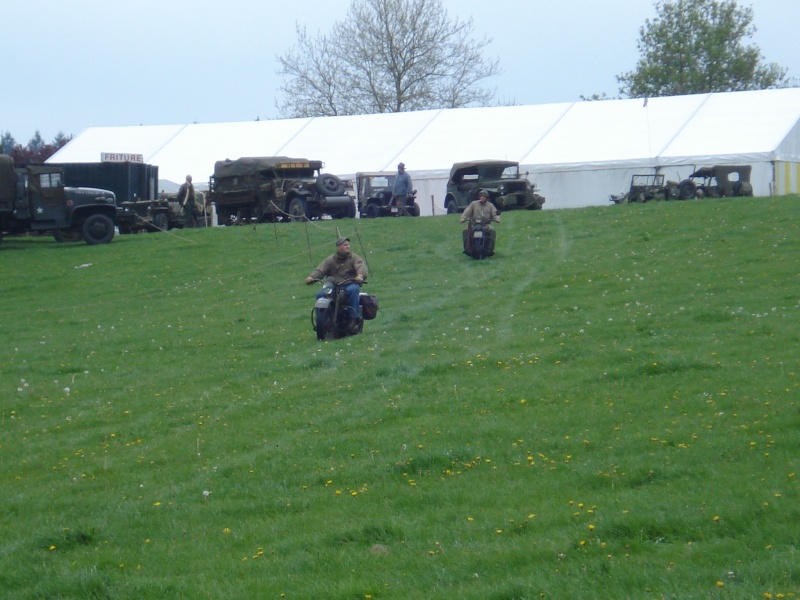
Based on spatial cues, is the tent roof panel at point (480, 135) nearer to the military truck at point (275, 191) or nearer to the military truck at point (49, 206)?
the military truck at point (275, 191)

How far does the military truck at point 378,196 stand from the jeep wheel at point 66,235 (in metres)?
10.3

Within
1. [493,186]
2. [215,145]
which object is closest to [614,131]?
[493,186]

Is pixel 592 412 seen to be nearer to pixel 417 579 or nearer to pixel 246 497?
pixel 246 497

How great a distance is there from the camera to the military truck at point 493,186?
32969mm

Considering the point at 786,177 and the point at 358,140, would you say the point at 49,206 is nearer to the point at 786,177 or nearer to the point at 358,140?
the point at 358,140

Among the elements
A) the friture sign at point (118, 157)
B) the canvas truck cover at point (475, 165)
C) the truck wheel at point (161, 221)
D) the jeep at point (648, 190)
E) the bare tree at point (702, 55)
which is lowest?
the truck wheel at point (161, 221)

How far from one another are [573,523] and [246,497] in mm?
2331

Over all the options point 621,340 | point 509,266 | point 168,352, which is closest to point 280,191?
point 509,266

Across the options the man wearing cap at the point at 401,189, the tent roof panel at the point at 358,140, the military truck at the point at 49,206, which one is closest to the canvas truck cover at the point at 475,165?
the man wearing cap at the point at 401,189

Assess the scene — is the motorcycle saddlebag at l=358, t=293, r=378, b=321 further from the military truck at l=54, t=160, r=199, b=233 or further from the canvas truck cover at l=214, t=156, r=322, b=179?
the canvas truck cover at l=214, t=156, r=322, b=179

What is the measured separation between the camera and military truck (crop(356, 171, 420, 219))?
3519 cm

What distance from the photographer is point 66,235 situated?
2970cm

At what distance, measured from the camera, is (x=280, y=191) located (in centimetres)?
3453

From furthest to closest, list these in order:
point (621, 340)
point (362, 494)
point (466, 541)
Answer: point (621, 340), point (362, 494), point (466, 541)
